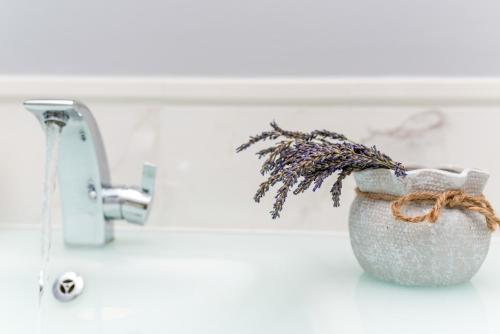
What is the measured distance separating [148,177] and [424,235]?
0.30 metres

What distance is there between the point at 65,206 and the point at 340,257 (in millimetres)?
320

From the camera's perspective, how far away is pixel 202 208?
0.68 metres

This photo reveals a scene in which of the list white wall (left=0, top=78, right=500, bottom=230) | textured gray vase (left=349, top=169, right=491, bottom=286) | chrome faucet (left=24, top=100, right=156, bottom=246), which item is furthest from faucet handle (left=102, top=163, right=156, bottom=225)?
textured gray vase (left=349, top=169, right=491, bottom=286)

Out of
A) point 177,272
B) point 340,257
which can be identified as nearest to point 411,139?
point 340,257

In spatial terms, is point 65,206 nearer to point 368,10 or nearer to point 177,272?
point 177,272

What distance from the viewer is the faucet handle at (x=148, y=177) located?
561 mm

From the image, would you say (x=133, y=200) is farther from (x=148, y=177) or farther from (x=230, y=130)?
(x=230, y=130)

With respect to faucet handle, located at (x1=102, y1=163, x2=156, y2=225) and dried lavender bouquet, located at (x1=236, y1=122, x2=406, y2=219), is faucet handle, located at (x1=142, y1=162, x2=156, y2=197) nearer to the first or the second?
faucet handle, located at (x1=102, y1=163, x2=156, y2=225)

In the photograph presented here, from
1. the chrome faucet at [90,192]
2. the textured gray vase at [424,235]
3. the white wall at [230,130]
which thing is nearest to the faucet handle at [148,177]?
the chrome faucet at [90,192]

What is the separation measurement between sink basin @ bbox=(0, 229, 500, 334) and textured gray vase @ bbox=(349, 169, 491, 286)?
0.07ft

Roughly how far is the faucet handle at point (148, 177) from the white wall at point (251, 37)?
7.1 inches

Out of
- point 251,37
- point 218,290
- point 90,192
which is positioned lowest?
point 218,290

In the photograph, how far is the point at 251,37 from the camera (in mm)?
678

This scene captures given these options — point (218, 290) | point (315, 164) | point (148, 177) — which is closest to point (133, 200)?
point (148, 177)
